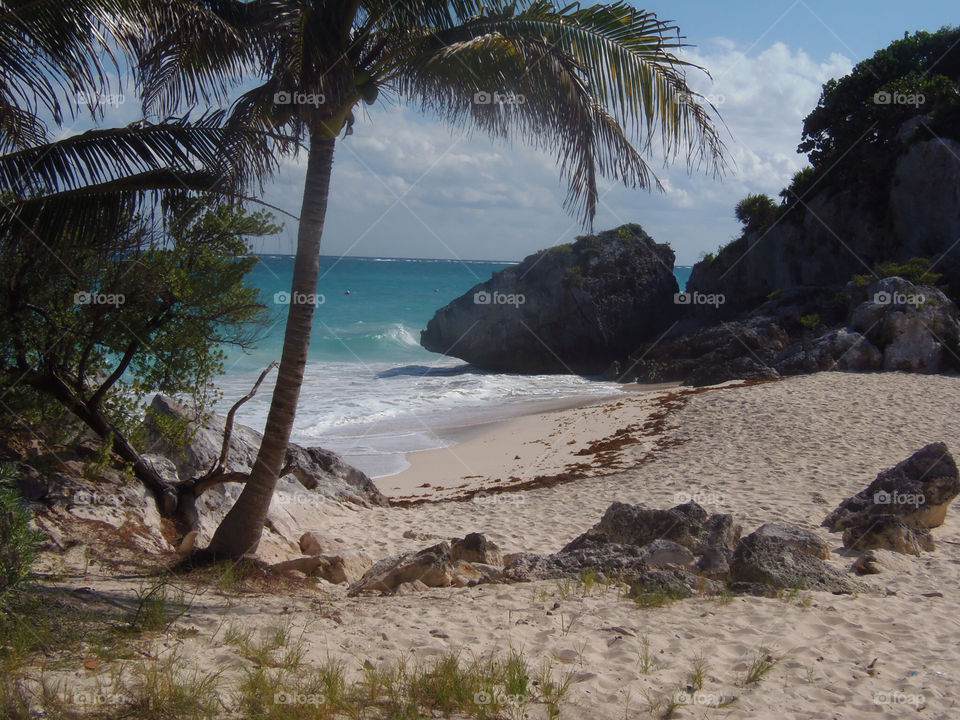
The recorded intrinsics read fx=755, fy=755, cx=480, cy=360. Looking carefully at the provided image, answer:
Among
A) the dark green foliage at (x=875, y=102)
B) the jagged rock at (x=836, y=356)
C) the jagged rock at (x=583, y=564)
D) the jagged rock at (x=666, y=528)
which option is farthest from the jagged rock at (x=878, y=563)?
the dark green foliage at (x=875, y=102)

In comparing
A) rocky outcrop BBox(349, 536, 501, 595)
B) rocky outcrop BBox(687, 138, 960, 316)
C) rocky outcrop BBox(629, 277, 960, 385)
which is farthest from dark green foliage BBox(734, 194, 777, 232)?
rocky outcrop BBox(349, 536, 501, 595)

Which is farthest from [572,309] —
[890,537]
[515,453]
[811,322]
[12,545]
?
[12,545]

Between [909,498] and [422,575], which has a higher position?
[909,498]

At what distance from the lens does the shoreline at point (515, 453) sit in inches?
553

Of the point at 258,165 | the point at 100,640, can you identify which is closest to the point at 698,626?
the point at 100,640

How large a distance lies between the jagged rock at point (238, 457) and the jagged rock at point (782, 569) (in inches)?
210

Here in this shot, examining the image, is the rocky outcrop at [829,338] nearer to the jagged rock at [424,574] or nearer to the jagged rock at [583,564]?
the jagged rock at [583,564]

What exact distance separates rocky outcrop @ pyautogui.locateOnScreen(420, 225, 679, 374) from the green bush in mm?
28054

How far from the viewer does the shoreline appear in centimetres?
1404

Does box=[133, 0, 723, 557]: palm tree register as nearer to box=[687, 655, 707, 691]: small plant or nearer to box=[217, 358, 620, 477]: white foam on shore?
box=[687, 655, 707, 691]: small plant

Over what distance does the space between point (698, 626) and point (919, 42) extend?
35003 mm

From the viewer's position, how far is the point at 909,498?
8859 millimetres

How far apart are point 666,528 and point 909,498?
3.03 m

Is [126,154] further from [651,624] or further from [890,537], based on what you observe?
[890,537]
